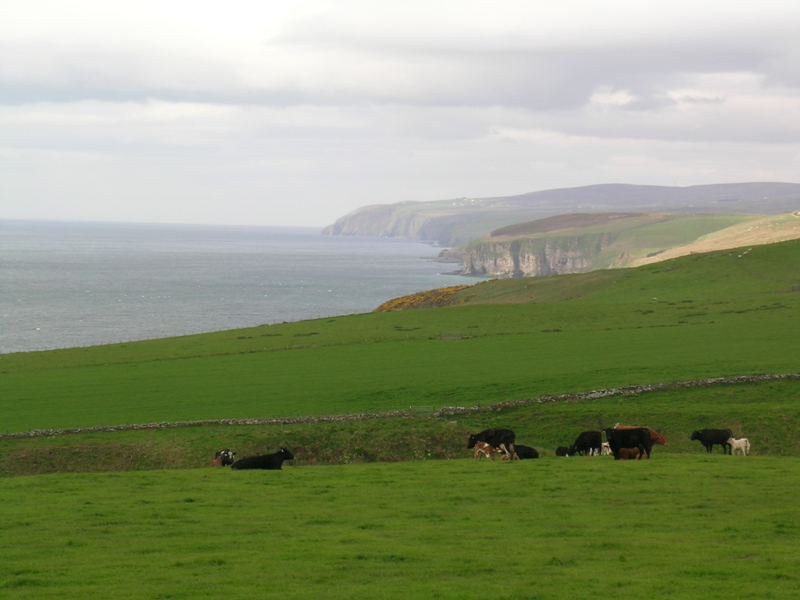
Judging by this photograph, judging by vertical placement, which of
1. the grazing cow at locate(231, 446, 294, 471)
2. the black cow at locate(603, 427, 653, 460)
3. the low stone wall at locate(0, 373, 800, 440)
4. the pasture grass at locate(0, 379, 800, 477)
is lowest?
the pasture grass at locate(0, 379, 800, 477)

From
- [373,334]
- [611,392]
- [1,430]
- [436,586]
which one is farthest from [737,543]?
[373,334]

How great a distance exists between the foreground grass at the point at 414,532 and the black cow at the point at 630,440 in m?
1.56

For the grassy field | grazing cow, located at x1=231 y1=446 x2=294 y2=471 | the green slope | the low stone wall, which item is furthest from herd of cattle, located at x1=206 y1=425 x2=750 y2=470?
the green slope

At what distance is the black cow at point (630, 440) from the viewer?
27281 millimetres

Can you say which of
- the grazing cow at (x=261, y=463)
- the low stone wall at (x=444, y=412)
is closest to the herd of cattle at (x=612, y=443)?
the grazing cow at (x=261, y=463)

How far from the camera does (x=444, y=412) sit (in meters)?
38.1

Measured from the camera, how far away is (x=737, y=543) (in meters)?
16.2

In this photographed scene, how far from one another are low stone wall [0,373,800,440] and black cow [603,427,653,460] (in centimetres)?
1135

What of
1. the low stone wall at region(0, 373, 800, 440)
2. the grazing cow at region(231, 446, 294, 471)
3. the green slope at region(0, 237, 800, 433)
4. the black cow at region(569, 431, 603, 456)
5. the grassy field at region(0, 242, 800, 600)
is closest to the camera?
the grassy field at region(0, 242, 800, 600)

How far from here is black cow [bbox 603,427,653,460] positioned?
2728 centimetres

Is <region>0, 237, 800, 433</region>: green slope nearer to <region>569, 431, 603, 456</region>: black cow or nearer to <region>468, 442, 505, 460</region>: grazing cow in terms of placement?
<region>569, 431, 603, 456</region>: black cow

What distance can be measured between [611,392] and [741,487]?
742 inches

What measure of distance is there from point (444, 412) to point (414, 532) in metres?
A: 20.4

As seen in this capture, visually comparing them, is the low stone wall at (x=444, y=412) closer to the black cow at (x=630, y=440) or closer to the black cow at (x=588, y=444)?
→ the black cow at (x=588, y=444)
